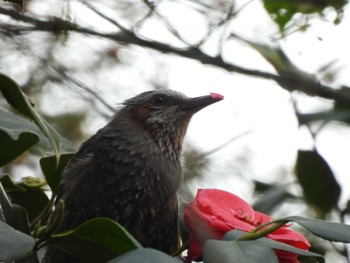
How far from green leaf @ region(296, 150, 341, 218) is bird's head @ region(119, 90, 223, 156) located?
1.40ft

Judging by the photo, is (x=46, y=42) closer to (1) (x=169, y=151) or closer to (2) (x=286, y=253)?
(1) (x=169, y=151)

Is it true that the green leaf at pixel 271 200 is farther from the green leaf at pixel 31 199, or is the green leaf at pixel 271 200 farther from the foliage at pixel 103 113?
the green leaf at pixel 31 199

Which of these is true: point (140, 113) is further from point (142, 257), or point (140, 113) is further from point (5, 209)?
point (142, 257)

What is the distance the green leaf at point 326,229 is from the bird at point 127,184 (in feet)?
2.73

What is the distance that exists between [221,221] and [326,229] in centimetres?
25

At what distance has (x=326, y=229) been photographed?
1737mm

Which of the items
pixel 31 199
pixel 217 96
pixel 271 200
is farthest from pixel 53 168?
pixel 271 200

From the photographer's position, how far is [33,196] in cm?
238

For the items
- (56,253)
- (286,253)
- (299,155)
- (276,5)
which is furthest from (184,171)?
(286,253)

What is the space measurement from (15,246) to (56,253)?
881mm

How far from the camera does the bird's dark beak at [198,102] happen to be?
3.22 metres

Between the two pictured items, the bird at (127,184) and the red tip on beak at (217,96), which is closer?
the bird at (127,184)

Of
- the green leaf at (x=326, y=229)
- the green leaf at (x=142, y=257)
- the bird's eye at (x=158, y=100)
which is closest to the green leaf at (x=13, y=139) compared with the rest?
the green leaf at (x=142, y=257)

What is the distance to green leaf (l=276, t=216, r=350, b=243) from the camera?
1703mm
